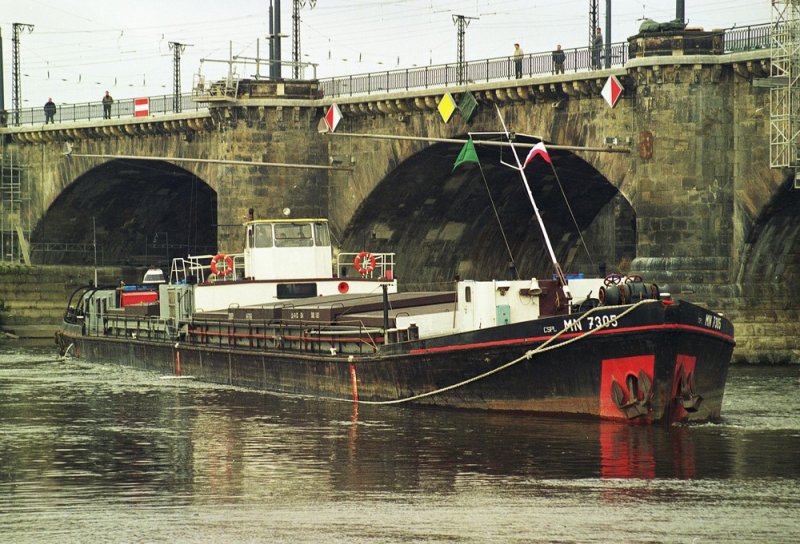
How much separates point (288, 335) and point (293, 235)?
682cm

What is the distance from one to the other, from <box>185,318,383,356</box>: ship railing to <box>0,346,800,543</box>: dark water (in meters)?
1.86

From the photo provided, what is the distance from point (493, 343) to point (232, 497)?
39.0 feet

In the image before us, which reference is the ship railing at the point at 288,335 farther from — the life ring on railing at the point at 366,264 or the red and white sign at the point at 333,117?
the red and white sign at the point at 333,117

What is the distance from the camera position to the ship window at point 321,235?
51.4m

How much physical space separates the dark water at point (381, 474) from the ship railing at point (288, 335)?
186 centimetres

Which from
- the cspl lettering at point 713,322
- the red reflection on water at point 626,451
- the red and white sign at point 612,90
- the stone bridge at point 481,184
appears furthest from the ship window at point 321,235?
the red reflection on water at point 626,451

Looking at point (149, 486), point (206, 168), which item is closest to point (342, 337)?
point (149, 486)

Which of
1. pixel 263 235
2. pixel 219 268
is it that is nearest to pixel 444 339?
pixel 263 235

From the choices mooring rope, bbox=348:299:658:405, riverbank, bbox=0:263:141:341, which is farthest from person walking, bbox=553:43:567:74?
riverbank, bbox=0:263:141:341

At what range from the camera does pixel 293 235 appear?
51.3 metres

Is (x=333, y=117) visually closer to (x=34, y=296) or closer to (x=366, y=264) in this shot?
(x=366, y=264)

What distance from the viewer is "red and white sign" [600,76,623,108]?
5603cm

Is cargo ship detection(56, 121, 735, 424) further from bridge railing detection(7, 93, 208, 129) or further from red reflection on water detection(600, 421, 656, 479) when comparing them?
bridge railing detection(7, 93, 208, 129)

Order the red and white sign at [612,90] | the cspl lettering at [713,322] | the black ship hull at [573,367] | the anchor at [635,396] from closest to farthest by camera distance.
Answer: the black ship hull at [573,367] < the anchor at [635,396] < the cspl lettering at [713,322] < the red and white sign at [612,90]
